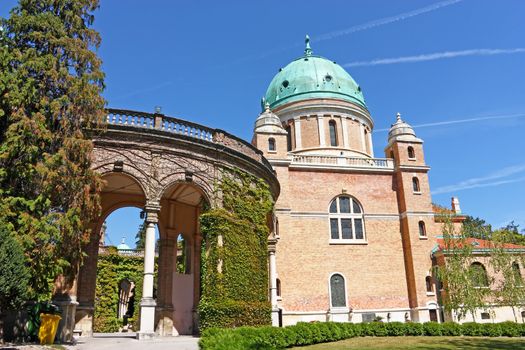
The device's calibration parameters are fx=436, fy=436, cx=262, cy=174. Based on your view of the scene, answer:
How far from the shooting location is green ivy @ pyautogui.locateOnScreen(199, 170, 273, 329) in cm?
1650

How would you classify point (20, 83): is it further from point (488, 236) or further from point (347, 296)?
point (488, 236)

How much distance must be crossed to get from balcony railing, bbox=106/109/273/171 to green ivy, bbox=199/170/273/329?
1.45 meters

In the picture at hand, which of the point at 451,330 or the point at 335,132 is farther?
the point at 335,132

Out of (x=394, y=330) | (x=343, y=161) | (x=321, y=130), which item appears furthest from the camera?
(x=321, y=130)

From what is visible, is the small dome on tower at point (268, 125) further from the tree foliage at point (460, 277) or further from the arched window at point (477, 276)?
the arched window at point (477, 276)

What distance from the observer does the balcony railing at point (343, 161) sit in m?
33.9

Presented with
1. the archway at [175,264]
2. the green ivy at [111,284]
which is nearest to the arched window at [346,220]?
the archway at [175,264]

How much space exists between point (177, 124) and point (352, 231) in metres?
19.1

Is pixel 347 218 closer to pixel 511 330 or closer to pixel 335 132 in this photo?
pixel 335 132

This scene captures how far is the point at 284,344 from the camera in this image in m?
16.7

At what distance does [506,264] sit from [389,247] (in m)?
7.77

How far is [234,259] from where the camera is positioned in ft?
57.4

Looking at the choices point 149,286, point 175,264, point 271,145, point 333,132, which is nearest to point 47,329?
point 149,286

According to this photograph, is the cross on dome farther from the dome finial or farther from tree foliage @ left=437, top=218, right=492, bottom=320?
tree foliage @ left=437, top=218, right=492, bottom=320
